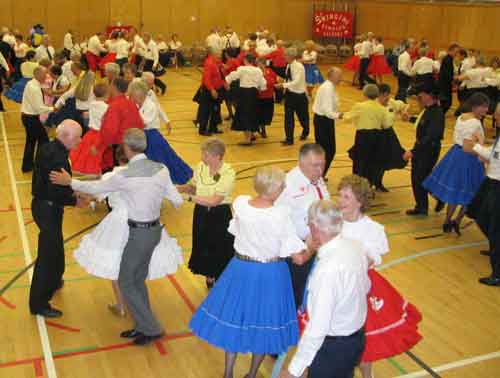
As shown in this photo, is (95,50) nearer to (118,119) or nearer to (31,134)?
(31,134)

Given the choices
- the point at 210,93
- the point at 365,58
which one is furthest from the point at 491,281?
the point at 365,58

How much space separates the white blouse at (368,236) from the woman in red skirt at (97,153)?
4357 millimetres

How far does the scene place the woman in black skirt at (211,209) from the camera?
16.9ft

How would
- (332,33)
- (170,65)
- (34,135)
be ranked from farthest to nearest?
1. (332,33)
2. (170,65)
3. (34,135)

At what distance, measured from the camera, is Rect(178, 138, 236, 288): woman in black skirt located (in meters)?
5.16

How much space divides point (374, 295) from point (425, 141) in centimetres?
413

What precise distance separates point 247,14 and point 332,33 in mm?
3637

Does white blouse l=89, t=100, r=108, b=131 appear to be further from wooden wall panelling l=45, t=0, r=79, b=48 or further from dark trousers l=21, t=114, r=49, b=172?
wooden wall panelling l=45, t=0, r=79, b=48

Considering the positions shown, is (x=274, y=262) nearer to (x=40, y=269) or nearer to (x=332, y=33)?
(x=40, y=269)

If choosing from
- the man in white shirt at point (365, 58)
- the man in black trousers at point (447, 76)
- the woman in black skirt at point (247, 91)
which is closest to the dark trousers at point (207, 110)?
the woman in black skirt at point (247, 91)

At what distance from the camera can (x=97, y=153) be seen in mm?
7562

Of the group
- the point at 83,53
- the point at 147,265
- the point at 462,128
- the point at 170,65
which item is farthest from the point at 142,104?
the point at 170,65

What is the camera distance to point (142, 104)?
25.0ft

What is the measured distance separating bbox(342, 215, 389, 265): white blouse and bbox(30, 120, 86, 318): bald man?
7.64 feet
